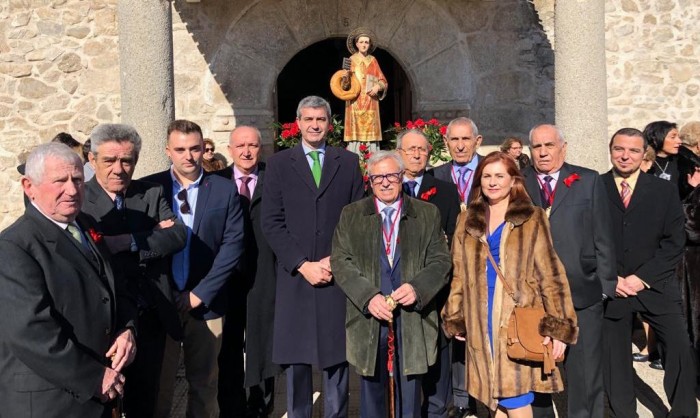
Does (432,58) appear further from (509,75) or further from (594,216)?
(594,216)

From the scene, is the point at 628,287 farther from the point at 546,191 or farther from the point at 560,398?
the point at 560,398

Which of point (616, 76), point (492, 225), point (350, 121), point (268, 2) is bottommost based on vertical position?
point (492, 225)

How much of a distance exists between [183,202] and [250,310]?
31.7 inches

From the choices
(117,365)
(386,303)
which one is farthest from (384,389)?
(117,365)

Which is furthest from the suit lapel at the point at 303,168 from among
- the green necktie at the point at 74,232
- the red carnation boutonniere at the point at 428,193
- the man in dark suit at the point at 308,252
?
the green necktie at the point at 74,232

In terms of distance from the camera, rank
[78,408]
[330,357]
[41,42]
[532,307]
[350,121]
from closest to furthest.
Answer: [78,408], [532,307], [330,357], [350,121], [41,42]

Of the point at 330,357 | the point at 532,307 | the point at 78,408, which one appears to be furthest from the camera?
the point at 330,357

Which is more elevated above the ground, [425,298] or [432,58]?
[432,58]

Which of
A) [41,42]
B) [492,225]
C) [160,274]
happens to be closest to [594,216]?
[492,225]

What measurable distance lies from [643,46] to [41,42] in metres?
7.76

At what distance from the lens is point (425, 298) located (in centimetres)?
350

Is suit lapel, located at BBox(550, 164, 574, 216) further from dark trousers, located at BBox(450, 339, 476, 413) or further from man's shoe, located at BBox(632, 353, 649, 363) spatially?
man's shoe, located at BBox(632, 353, 649, 363)

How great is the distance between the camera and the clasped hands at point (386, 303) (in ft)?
11.4

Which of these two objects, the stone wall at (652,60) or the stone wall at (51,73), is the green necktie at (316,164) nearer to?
the stone wall at (51,73)
